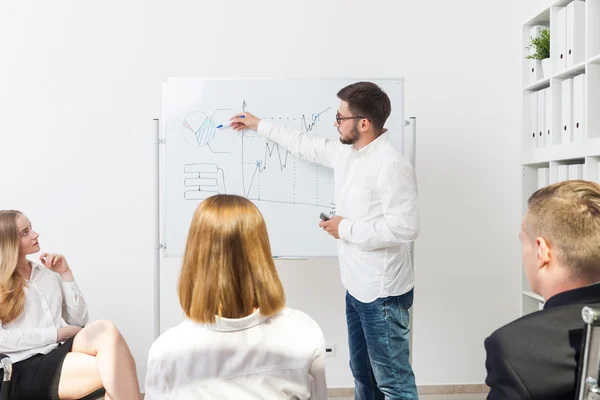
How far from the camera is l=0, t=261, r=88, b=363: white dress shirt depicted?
2.23 m

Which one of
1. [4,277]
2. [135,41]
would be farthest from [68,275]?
[135,41]

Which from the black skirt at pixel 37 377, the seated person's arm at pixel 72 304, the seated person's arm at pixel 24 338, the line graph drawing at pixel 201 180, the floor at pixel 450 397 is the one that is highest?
the line graph drawing at pixel 201 180

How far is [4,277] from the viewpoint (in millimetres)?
2271

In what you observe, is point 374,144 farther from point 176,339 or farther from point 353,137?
point 176,339

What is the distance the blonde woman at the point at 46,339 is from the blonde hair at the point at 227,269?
117 cm

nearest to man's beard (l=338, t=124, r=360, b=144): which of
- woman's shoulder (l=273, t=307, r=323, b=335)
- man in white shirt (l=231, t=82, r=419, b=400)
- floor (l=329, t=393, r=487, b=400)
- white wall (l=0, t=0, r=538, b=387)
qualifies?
man in white shirt (l=231, t=82, r=419, b=400)

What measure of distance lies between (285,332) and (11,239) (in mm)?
1589

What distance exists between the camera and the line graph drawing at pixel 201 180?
276 centimetres

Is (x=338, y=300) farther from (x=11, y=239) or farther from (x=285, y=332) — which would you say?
(x=285, y=332)

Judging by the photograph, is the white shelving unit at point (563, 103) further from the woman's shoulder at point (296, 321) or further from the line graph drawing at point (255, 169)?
the woman's shoulder at point (296, 321)

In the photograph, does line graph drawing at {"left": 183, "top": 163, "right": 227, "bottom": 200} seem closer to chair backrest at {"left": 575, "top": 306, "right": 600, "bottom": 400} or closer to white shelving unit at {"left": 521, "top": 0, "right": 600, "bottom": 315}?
white shelving unit at {"left": 521, "top": 0, "right": 600, "bottom": 315}

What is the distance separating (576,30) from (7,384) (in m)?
2.83

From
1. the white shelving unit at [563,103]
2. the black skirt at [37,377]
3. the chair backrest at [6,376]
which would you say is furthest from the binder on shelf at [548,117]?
the chair backrest at [6,376]

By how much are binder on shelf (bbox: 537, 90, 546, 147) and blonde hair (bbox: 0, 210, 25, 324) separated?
8.51 feet
